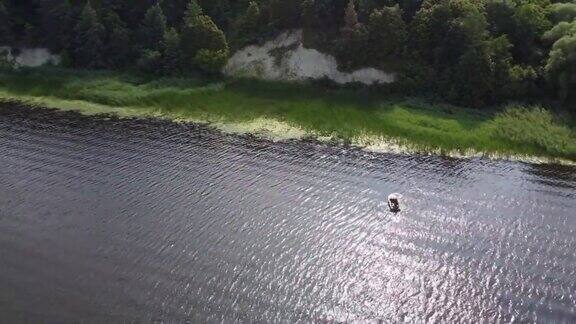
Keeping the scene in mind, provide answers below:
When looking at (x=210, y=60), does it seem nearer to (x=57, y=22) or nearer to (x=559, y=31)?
(x=57, y=22)

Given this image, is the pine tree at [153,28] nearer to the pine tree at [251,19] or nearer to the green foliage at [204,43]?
the green foliage at [204,43]

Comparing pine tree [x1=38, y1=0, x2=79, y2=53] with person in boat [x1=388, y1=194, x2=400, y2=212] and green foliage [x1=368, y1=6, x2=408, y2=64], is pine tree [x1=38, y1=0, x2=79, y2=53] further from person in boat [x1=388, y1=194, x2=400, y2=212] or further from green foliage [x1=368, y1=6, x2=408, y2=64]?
person in boat [x1=388, y1=194, x2=400, y2=212]

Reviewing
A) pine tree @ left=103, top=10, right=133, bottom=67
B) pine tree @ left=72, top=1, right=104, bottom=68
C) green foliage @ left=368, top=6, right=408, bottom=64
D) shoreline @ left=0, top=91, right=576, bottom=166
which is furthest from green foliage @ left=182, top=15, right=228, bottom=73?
green foliage @ left=368, top=6, right=408, bottom=64

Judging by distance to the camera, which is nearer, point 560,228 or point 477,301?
point 477,301

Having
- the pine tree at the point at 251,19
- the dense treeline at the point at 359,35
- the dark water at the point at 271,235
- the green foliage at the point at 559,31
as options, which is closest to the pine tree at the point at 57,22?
the dense treeline at the point at 359,35

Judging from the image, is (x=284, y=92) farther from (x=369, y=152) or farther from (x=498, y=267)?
(x=498, y=267)

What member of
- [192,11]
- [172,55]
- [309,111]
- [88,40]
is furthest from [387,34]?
[88,40]

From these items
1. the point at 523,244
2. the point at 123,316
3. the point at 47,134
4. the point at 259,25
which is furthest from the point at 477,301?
the point at 259,25
